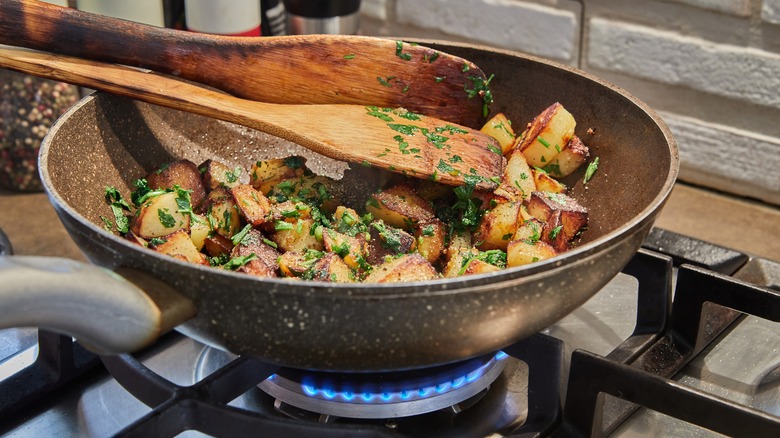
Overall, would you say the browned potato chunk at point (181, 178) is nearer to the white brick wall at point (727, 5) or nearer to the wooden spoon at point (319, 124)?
the wooden spoon at point (319, 124)

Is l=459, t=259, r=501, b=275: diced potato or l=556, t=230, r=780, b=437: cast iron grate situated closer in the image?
l=556, t=230, r=780, b=437: cast iron grate

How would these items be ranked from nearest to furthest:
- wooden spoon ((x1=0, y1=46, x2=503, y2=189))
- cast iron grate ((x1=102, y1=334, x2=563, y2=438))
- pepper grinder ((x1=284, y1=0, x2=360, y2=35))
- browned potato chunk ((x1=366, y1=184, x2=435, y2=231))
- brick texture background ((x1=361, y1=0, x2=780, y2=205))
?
cast iron grate ((x1=102, y1=334, x2=563, y2=438)), wooden spoon ((x1=0, y1=46, x2=503, y2=189)), browned potato chunk ((x1=366, y1=184, x2=435, y2=231)), brick texture background ((x1=361, y1=0, x2=780, y2=205)), pepper grinder ((x1=284, y1=0, x2=360, y2=35))

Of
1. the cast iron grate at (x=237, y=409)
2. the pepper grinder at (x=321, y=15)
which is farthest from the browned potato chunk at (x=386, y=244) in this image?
the pepper grinder at (x=321, y=15)

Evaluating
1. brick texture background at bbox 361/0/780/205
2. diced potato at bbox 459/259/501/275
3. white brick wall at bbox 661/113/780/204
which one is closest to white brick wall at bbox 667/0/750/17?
brick texture background at bbox 361/0/780/205

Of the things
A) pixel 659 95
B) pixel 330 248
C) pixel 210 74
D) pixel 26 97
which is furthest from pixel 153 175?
pixel 659 95

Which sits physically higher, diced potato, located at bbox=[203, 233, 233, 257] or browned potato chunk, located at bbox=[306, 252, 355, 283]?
browned potato chunk, located at bbox=[306, 252, 355, 283]

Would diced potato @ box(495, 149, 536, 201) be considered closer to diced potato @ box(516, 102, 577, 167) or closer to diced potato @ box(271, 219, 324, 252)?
diced potato @ box(516, 102, 577, 167)
